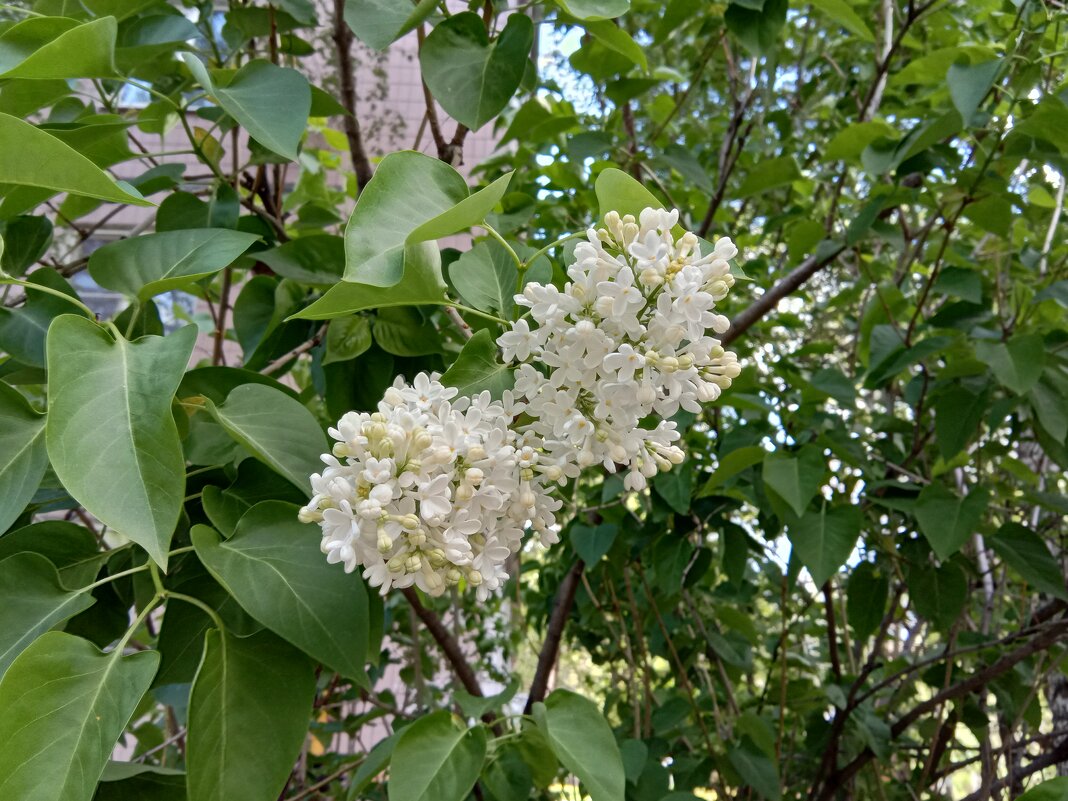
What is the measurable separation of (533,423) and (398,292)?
124 millimetres

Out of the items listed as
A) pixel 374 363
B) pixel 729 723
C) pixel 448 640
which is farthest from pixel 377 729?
pixel 374 363

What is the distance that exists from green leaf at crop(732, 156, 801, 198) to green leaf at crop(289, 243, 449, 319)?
636mm

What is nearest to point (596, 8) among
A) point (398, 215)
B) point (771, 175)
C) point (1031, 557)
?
point (398, 215)

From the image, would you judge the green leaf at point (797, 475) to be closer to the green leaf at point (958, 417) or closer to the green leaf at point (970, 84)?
the green leaf at point (958, 417)

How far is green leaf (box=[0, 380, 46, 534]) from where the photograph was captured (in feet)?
1.73

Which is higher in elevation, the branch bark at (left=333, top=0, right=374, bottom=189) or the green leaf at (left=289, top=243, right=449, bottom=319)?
the branch bark at (left=333, top=0, right=374, bottom=189)

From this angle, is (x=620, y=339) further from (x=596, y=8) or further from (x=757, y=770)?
(x=757, y=770)

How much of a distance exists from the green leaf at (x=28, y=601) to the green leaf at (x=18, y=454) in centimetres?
3

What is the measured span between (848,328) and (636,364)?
1850mm

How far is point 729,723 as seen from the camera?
1269 mm

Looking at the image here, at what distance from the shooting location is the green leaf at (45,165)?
1.57 ft

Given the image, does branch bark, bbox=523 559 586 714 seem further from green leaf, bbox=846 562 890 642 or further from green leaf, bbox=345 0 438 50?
green leaf, bbox=345 0 438 50

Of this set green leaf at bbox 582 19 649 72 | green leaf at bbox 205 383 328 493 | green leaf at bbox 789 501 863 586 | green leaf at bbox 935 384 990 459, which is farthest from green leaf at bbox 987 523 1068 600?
green leaf at bbox 205 383 328 493

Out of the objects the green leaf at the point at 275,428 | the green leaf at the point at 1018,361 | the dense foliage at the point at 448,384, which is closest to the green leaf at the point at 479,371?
the dense foliage at the point at 448,384
